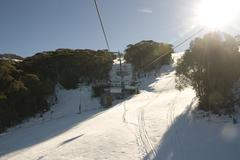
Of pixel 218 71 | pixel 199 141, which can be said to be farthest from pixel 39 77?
pixel 199 141

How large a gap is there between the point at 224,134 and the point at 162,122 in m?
6.43

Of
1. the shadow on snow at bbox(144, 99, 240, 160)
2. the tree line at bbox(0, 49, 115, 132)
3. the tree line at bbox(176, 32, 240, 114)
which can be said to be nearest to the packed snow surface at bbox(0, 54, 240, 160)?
the shadow on snow at bbox(144, 99, 240, 160)

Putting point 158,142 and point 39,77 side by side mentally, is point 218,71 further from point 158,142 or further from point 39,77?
point 39,77

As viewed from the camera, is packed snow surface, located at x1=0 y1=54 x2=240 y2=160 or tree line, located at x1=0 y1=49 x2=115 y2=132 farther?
tree line, located at x1=0 y1=49 x2=115 y2=132

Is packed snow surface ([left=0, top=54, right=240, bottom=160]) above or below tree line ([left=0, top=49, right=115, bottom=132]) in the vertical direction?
below

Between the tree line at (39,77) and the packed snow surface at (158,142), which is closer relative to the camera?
the packed snow surface at (158,142)

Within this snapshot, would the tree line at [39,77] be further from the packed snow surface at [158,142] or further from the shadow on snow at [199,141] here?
the shadow on snow at [199,141]

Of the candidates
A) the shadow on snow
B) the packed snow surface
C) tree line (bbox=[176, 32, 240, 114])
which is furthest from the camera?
tree line (bbox=[176, 32, 240, 114])

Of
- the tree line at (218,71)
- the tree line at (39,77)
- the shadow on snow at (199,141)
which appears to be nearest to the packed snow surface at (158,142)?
the shadow on snow at (199,141)

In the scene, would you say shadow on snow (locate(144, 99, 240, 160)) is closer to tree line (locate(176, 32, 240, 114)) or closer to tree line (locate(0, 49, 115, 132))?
tree line (locate(176, 32, 240, 114))

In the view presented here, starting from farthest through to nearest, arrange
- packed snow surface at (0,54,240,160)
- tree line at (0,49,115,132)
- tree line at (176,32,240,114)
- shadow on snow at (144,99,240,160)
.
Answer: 1. tree line at (0,49,115,132)
2. tree line at (176,32,240,114)
3. packed snow surface at (0,54,240,160)
4. shadow on snow at (144,99,240,160)

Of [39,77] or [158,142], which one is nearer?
[158,142]

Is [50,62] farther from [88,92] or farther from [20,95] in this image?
[20,95]

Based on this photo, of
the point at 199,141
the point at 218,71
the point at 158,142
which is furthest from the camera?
the point at 218,71
